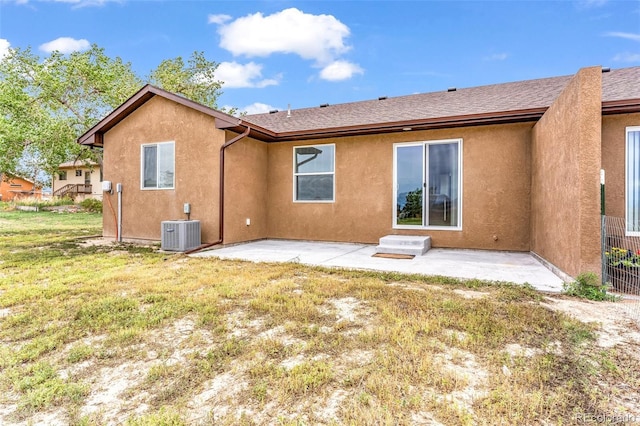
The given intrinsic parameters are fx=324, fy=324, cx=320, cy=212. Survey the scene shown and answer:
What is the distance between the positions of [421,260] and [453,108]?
12.7 feet

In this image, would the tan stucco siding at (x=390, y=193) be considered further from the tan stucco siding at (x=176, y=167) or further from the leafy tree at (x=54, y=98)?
the leafy tree at (x=54, y=98)

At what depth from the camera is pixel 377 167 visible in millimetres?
7625

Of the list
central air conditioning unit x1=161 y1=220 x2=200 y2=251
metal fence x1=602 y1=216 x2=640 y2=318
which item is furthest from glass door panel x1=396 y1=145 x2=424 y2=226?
central air conditioning unit x1=161 y1=220 x2=200 y2=251

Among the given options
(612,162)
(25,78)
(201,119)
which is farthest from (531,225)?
(25,78)

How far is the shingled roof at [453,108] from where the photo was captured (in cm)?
611

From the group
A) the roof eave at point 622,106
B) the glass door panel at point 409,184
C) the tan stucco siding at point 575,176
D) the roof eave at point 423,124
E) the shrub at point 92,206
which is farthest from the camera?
the shrub at point 92,206

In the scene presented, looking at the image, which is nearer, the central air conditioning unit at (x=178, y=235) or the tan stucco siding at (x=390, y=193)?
the tan stucco siding at (x=390, y=193)

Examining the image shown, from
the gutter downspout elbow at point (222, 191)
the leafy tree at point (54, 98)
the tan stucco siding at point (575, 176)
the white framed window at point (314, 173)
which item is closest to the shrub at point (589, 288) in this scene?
the tan stucco siding at point (575, 176)

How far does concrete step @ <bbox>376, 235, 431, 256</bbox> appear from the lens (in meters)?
6.37

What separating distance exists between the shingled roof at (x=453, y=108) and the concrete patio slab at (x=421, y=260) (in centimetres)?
267

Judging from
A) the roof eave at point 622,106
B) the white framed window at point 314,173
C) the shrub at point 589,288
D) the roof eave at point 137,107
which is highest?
the roof eave at point 137,107

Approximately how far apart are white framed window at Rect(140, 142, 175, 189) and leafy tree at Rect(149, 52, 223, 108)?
12.8 metres

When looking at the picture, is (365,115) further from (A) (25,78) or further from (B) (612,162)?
(A) (25,78)

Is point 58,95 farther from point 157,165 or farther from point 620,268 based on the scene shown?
point 620,268
